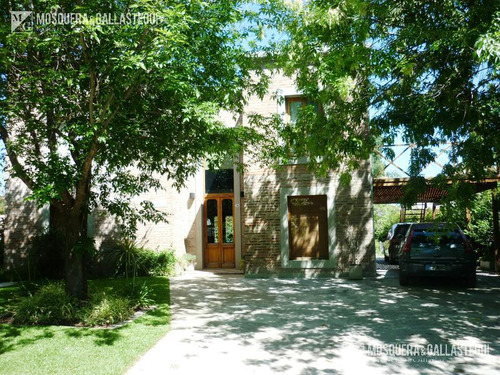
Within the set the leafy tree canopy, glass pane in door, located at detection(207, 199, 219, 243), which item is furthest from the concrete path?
glass pane in door, located at detection(207, 199, 219, 243)

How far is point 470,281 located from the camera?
9.77 metres

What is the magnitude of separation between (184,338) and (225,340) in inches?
25.9

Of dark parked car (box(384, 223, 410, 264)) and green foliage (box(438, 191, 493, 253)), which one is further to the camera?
dark parked car (box(384, 223, 410, 264))

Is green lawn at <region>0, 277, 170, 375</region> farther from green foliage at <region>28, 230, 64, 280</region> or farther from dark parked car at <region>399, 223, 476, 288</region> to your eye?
green foliage at <region>28, 230, 64, 280</region>

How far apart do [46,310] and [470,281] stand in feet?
32.0

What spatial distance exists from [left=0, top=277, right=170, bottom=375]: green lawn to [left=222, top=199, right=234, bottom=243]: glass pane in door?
861 cm

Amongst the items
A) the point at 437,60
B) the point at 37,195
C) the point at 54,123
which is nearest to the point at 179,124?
the point at 54,123

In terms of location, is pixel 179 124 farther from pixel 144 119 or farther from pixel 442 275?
pixel 442 275

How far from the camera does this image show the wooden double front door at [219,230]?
15680 millimetres

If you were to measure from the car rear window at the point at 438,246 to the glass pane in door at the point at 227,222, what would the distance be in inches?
304

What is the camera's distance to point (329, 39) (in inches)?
282

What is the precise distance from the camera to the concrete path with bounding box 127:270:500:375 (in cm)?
466

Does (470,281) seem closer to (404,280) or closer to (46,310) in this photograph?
(404,280)

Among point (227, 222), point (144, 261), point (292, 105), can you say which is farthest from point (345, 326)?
point (227, 222)
